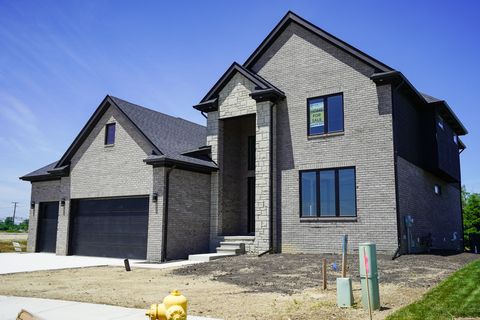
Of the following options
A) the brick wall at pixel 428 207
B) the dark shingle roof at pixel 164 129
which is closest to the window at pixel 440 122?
the brick wall at pixel 428 207

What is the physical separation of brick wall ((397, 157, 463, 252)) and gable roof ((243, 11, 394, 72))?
163 inches

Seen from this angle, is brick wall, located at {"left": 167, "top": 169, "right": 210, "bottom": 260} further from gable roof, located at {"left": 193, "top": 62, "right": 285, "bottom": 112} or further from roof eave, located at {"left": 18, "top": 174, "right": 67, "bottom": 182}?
roof eave, located at {"left": 18, "top": 174, "right": 67, "bottom": 182}

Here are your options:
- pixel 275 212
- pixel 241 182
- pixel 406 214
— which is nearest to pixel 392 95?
pixel 406 214

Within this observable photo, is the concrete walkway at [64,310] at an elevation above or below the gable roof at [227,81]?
below

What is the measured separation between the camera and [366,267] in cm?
796

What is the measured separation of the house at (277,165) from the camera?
17203mm

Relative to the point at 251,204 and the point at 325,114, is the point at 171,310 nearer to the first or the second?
the point at 325,114

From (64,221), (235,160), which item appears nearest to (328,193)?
(235,160)

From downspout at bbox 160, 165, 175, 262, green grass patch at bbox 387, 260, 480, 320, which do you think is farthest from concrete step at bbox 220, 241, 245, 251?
green grass patch at bbox 387, 260, 480, 320

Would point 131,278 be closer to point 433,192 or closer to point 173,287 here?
point 173,287

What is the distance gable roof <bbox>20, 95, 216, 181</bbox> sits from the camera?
1983cm

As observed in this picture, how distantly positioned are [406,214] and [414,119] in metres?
5.32

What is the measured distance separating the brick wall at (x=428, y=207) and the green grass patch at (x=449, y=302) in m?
6.08

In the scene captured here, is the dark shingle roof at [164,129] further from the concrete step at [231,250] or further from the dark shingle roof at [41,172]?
the dark shingle roof at [41,172]
